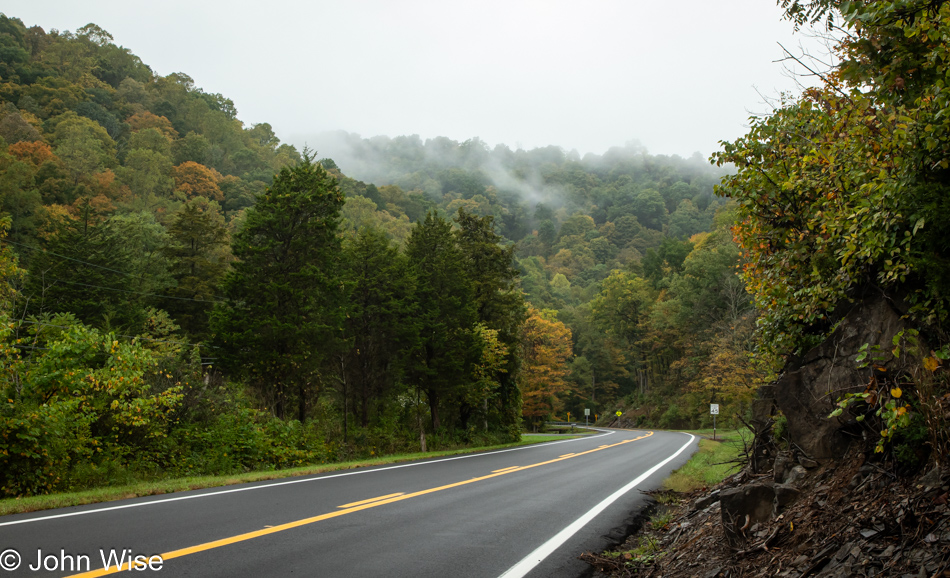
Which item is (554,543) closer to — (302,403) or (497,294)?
(302,403)

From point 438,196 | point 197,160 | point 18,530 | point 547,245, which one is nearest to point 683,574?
point 18,530

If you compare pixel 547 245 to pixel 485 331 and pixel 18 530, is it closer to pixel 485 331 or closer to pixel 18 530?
pixel 485 331

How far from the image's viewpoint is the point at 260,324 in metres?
18.4

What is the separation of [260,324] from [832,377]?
16869 millimetres

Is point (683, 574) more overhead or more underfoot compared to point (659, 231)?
more underfoot

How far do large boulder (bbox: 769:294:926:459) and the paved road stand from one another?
2.49 meters

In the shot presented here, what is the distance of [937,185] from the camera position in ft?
13.3

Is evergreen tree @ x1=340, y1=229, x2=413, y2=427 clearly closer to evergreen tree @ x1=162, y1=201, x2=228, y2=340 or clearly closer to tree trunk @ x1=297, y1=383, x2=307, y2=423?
tree trunk @ x1=297, y1=383, x2=307, y2=423

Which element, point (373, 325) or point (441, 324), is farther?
point (441, 324)

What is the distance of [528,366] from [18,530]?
49251 millimetres

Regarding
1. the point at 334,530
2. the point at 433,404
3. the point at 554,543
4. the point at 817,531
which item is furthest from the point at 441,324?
the point at 817,531

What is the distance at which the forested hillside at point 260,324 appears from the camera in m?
12.0

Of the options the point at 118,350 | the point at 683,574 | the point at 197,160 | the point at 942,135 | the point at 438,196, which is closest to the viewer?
the point at 942,135

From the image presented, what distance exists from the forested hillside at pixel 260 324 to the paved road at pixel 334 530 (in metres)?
4.55
